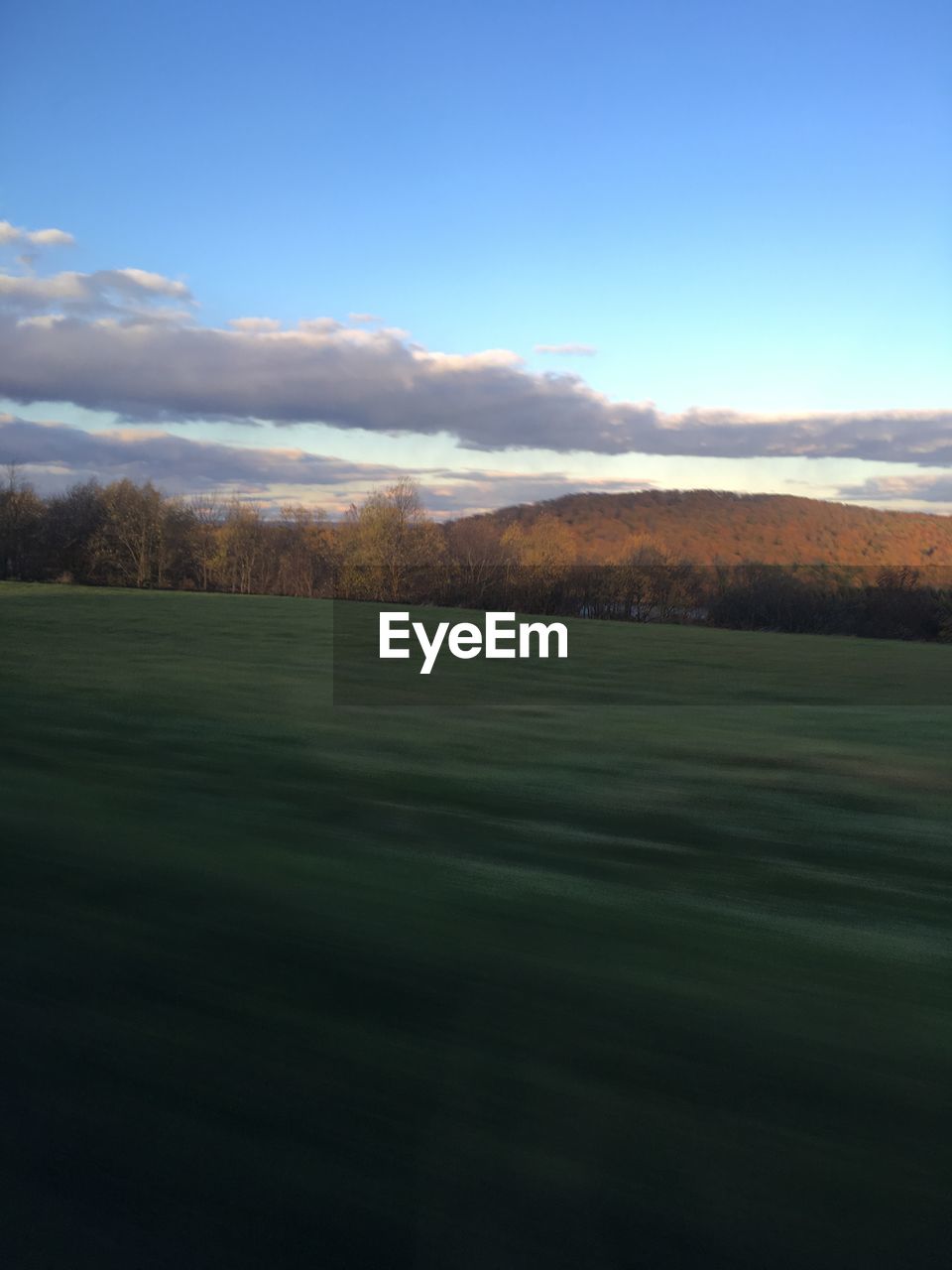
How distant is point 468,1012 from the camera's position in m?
2.24

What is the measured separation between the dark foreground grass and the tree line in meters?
14.1

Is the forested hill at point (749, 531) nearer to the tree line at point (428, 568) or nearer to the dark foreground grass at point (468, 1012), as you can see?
the tree line at point (428, 568)

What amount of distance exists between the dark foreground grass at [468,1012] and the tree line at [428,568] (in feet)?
46.3

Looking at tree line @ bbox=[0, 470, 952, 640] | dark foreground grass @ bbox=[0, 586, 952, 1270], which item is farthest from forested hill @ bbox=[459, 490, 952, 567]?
dark foreground grass @ bbox=[0, 586, 952, 1270]

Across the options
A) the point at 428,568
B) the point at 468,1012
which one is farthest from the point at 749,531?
the point at 468,1012

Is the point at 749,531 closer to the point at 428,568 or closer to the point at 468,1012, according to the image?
the point at 428,568

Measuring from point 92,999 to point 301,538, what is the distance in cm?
3305

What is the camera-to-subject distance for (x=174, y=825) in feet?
12.6

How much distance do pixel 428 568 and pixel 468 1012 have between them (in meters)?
25.6

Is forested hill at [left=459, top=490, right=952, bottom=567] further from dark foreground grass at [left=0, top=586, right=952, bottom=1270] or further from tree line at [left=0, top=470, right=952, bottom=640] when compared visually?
dark foreground grass at [left=0, top=586, right=952, bottom=1270]

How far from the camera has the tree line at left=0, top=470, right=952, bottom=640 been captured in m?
18.8

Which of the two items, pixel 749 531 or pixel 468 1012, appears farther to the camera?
pixel 749 531

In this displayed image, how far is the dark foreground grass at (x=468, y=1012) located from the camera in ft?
5.11

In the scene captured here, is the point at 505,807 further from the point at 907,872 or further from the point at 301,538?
the point at 301,538
